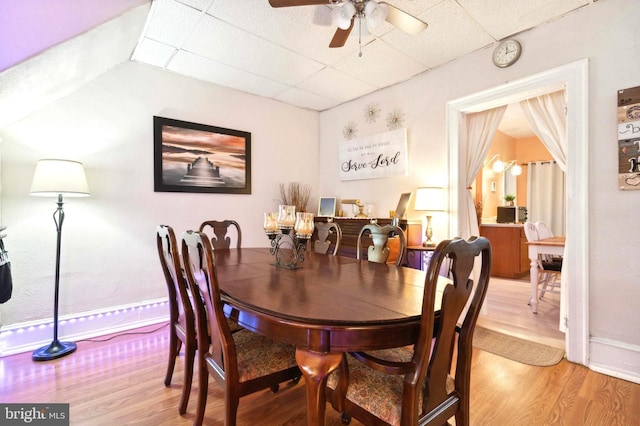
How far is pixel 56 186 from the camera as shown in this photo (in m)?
2.27

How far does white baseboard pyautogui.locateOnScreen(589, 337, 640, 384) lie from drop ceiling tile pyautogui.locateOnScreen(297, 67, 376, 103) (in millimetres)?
3272

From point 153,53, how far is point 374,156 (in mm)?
2647

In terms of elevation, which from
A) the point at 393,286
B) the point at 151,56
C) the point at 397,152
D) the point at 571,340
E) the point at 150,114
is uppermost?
the point at 151,56

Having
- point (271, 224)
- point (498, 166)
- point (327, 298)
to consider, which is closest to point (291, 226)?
point (271, 224)

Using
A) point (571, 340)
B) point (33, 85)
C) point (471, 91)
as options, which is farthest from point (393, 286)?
point (33, 85)

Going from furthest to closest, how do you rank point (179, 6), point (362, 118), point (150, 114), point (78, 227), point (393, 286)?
point (362, 118)
point (150, 114)
point (78, 227)
point (179, 6)
point (393, 286)

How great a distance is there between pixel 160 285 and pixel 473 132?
376 cm

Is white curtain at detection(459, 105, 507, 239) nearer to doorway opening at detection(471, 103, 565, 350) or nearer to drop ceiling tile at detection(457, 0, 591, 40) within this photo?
drop ceiling tile at detection(457, 0, 591, 40)

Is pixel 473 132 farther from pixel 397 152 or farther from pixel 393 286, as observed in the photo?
pixel 393 286

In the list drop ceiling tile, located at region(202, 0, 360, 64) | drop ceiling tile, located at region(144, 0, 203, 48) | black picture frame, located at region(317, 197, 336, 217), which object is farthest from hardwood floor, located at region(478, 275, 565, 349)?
drop ceiling tile, located at region(144, 0, 203, 48)

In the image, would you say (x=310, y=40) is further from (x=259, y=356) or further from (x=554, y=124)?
(x=259, y=356)

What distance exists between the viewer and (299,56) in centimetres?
294

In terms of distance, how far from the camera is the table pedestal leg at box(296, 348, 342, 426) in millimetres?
1010

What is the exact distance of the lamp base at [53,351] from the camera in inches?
90.0
